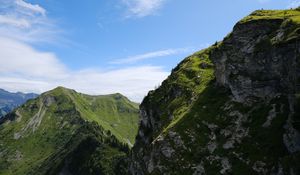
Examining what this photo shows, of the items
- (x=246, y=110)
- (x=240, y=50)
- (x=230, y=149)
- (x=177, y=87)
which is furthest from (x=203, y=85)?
(x=230, y=149)

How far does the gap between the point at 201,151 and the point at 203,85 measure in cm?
3082

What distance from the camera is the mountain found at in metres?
62.9

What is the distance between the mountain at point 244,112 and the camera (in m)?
62.9

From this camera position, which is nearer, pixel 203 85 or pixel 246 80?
pixel 246 80

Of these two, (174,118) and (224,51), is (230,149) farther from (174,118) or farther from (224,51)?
(224,51)

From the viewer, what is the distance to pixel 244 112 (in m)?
75.4

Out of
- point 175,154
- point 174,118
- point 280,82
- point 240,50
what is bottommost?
point 175,154

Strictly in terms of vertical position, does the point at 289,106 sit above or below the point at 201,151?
above

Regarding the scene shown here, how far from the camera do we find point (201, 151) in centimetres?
7325

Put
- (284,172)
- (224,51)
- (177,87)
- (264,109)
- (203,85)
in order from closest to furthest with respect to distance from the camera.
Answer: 1. (284,172)
2. (264,109)
3. (224,51)
4. (203,85)
5. (177,87)

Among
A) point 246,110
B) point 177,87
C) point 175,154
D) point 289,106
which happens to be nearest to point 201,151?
point 175,154

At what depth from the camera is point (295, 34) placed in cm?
7106

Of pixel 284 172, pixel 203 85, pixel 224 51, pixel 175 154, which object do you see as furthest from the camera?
pixel 203 85

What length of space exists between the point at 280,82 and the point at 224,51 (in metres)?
22.4
